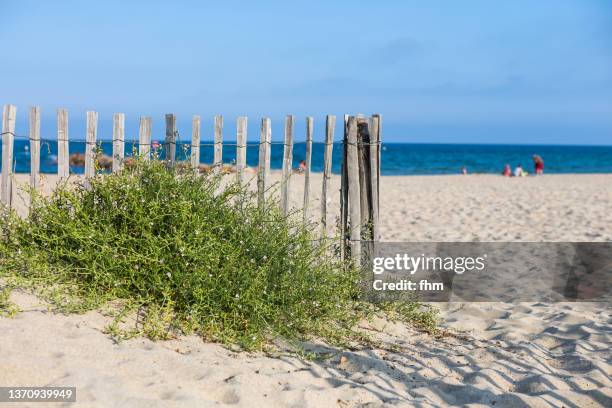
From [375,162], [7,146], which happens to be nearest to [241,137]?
[375,162]

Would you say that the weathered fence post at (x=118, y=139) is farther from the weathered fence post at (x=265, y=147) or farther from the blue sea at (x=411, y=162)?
the blue sea at (x=411, y=162)

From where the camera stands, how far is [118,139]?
5.39m

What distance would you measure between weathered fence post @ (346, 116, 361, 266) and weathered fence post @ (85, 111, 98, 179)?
213 centimetres

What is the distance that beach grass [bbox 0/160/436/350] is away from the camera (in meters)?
4.26

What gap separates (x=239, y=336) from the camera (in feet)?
13.8

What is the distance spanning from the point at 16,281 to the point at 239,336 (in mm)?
1600

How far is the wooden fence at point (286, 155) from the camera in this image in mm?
5355

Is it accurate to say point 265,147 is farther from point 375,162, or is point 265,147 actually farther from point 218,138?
point 375,162

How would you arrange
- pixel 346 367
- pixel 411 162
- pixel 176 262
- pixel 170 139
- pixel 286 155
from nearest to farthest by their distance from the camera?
pixel 346 367 < pixel 176 262 < pixel 170 139 < pixel 286 155 < pixel 411 162

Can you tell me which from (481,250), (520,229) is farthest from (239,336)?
(520,229)

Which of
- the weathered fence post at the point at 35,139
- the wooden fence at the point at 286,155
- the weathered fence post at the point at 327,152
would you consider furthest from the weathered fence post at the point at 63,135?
the weathered fence post at the point at 327,152

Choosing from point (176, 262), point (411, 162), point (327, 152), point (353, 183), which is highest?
point (411, 162)

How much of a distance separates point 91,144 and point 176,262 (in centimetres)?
168

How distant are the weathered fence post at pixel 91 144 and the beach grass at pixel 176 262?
320 mm
